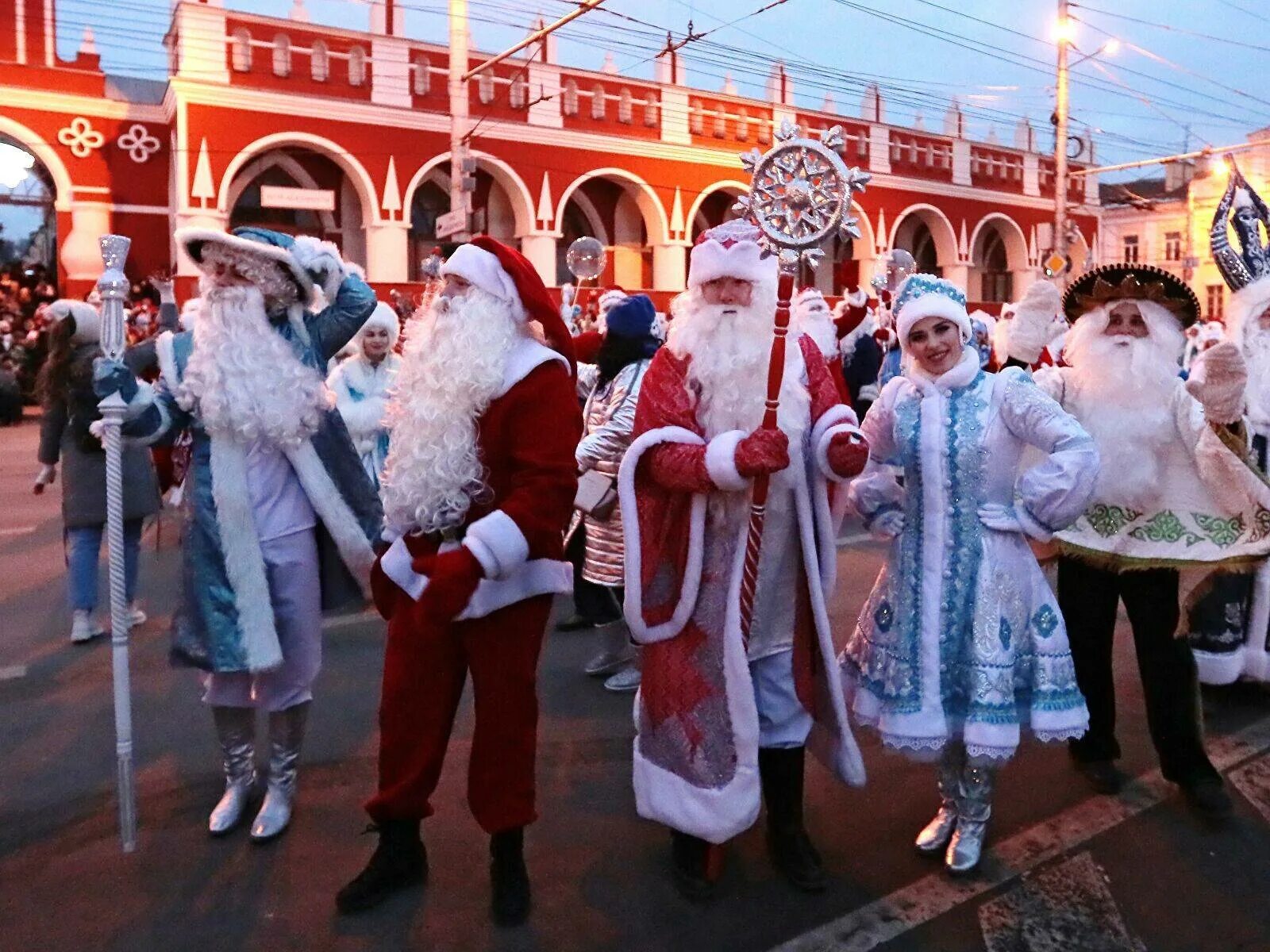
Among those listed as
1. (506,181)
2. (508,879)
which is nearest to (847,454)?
(508,879)

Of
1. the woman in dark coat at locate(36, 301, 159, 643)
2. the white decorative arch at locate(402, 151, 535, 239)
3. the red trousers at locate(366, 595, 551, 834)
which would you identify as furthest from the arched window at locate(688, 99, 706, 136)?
the red trousers at locate(366, 595, 551, 834)

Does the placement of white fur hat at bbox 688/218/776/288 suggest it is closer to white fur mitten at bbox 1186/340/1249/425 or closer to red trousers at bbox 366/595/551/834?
red trousers at bbox 366/595/551/834

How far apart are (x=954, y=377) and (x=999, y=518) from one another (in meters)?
0.45

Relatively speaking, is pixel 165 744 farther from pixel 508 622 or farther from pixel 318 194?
pixel 318 194

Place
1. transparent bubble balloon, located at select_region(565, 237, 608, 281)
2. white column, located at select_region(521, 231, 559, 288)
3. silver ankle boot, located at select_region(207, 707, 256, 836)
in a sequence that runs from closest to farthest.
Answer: silver ankle boot, located at select_region(207, 707, 256, 836)
transparent bubble balloon, located at select_region(565, 237, 608, 281)
white column, located at select_region(521, 231, 559, 288)

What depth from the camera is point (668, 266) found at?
80.0 ft

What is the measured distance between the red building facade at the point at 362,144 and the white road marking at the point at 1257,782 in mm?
16558

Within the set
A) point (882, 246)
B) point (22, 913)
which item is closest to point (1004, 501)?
point (22, 913)

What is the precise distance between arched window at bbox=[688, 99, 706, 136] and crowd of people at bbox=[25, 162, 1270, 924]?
858 inches

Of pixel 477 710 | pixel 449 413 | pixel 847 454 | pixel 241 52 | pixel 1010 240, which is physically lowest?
pixel 477 710

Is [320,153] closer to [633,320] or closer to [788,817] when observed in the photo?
[633,320]

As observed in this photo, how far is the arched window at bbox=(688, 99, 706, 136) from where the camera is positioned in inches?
957

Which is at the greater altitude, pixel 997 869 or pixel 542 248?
pixel 542 248

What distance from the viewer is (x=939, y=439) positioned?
320 centimetres
